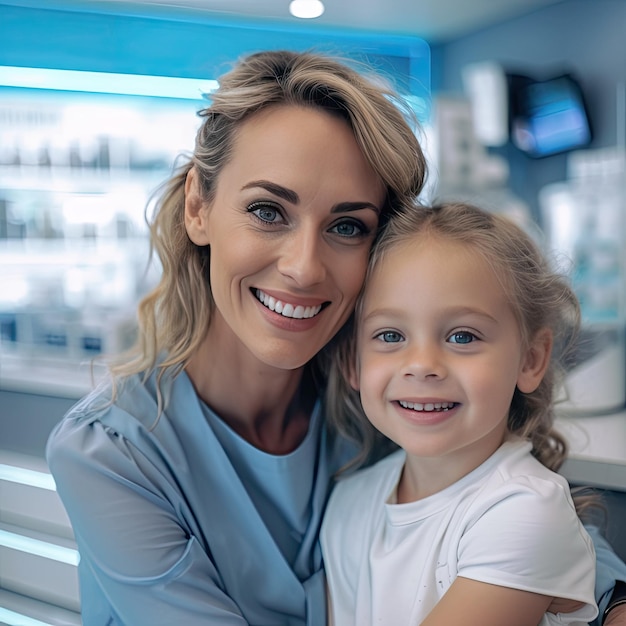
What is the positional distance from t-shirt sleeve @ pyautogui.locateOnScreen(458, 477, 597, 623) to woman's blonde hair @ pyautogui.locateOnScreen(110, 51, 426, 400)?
437 mm

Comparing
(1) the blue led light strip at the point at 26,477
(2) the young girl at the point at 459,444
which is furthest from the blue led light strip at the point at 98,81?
(1) the blue led light strip at the point at 26,477

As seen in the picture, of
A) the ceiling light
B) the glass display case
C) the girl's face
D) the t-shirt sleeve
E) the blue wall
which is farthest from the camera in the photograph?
the glass display case

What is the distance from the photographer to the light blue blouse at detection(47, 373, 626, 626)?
3.22 feet

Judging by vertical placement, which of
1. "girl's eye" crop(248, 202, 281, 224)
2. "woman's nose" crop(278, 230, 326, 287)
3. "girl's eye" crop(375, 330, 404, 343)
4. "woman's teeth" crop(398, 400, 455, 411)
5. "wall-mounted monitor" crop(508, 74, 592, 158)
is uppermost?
"wall-mounted monitor" crop(508, 74, 592, 158)

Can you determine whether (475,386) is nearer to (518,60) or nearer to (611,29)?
(611,29)

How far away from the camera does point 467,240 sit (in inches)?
40.6

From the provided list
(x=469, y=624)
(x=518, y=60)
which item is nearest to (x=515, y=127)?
(x=518, y=60)

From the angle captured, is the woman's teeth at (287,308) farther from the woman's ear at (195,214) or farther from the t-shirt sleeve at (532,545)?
the t-shirt sleeve at (532,545)

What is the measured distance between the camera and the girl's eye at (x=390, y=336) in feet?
3.42

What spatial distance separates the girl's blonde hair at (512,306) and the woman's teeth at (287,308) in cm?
10

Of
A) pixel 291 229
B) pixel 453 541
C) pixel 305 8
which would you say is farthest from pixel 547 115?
pixel 453 541

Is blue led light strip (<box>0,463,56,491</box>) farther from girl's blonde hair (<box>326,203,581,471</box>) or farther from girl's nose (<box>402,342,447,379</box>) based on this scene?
girl's nose (<box>402,342,447,379</box>)

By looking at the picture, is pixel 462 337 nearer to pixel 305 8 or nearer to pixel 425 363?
pixel 425 363

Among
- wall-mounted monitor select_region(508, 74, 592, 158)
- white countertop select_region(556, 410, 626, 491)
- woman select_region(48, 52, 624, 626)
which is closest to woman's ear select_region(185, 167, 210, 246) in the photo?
woman select_region(48, 52, 624, 626)
